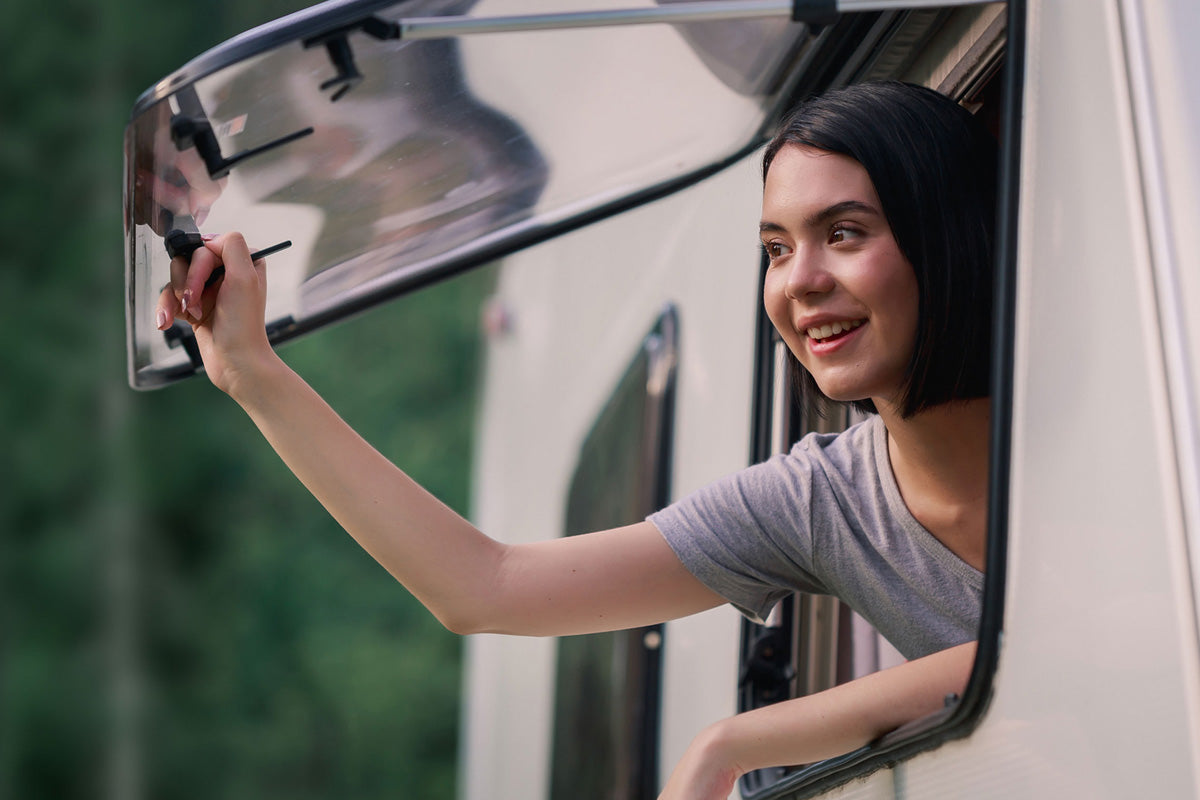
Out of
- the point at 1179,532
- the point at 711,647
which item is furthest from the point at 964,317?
the point at 711,647

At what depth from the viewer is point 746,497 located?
1422mm

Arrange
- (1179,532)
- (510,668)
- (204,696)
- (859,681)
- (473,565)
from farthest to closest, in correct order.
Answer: (204,696)
(510,668)
(473,565)
(859,681)
(1179,532)

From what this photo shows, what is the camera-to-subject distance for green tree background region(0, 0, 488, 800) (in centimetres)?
681

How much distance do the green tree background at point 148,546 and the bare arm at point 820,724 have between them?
Answer: 6.42 metres

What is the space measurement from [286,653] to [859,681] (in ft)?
22.7

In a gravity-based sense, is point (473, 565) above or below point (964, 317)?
below

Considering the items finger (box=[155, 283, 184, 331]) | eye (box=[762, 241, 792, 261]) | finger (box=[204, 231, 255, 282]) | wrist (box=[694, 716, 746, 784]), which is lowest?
wrist (box=[694, 716, 746, 784])

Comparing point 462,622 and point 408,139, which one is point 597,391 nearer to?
point 408,139

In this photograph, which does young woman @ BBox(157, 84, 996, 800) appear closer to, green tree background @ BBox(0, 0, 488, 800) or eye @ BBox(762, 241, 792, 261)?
eye @ BBox(762, 241, 792, 261)

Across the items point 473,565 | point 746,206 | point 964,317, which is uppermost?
point 746,206

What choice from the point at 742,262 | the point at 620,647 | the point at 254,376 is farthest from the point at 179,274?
the point at 620,647

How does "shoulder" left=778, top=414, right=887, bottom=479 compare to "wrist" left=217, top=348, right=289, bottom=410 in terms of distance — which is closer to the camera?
"wrist" left=217, top=348, right=289, bottom=410

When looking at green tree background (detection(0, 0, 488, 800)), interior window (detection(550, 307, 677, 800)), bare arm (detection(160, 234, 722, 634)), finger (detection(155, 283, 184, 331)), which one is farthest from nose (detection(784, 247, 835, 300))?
green tree background (detection(0, 0, 488, 800))

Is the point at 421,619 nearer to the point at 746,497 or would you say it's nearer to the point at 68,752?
the point at 68,752
